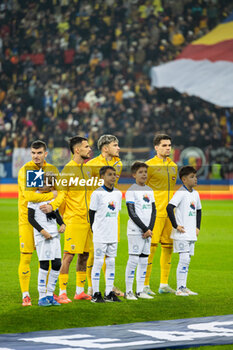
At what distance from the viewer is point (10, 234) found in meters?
15.3

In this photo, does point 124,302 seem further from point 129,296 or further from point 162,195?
point 162,195

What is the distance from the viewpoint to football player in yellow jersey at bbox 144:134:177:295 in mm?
7922

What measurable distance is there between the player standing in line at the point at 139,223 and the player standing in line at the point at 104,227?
0.23 meters

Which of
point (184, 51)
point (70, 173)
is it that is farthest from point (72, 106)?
point (70, 173)

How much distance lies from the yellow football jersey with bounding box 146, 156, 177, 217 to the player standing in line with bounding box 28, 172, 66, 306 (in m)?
1.60

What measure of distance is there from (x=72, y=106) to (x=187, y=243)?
26.3 meters

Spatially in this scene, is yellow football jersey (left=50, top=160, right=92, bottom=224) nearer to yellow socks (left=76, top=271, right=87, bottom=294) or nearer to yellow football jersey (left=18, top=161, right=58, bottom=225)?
yellow football jersey (left=18, top=161, right=58, bottom=225)

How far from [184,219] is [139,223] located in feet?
→ 2.21

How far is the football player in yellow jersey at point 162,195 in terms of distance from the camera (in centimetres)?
792

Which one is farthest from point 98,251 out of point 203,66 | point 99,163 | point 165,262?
point 203,66

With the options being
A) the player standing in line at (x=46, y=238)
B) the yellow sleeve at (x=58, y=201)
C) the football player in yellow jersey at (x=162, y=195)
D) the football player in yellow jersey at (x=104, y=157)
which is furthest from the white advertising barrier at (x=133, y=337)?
the football player in yellow jersey at (x=162, y=195)

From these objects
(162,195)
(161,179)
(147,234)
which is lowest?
(147,234)

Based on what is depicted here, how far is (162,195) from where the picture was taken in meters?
8.02

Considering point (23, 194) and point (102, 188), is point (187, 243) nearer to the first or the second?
point (102, 188)
